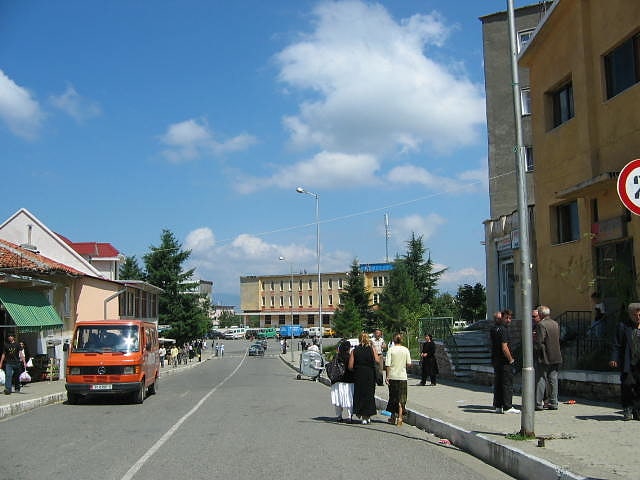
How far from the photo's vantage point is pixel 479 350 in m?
21.6

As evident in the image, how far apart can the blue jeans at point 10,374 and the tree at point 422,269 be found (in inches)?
1872

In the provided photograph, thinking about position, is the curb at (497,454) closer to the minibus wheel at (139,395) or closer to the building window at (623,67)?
the minibus wheel at (139,395)

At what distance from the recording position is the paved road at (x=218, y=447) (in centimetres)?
796

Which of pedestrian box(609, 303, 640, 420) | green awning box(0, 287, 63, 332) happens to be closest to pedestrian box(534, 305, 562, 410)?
pedestrian box(609, 303, 640, 420)

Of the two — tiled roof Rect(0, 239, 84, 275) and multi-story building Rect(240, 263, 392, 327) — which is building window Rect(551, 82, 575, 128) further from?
multi-story building Rect(240, 263, 392, 327)

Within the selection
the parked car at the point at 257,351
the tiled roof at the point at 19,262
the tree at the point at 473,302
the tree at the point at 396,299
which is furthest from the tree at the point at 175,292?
the tiled roof at the point at 19,262

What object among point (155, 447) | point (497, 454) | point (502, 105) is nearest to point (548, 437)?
point (497, 454)

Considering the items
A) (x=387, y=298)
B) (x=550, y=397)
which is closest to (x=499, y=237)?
(x=550, y=397)

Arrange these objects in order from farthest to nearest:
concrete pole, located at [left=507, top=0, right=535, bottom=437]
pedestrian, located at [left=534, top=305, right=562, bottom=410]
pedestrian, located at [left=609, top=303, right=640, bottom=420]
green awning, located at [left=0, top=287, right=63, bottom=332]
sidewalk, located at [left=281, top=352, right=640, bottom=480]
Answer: green awning, located at [left=0, top=287, right=63, bottom=332], pedestrian, located at [left=534, top=305, right=562, bottom=410], pedestrian, located at [left=609, top=303, right=640, bottom=420], concrete pole, located at [left=507, top=0, right=535, bottom=437], sidewalk, located at [left=281, top=352, right=640, bottom=480]

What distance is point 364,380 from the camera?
40.1 feet

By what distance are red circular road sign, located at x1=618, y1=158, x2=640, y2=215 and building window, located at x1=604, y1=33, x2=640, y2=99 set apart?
30.3ft

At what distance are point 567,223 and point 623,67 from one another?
5.03 m

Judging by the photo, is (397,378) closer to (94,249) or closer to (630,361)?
(630,361)

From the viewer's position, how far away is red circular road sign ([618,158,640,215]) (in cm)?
717
